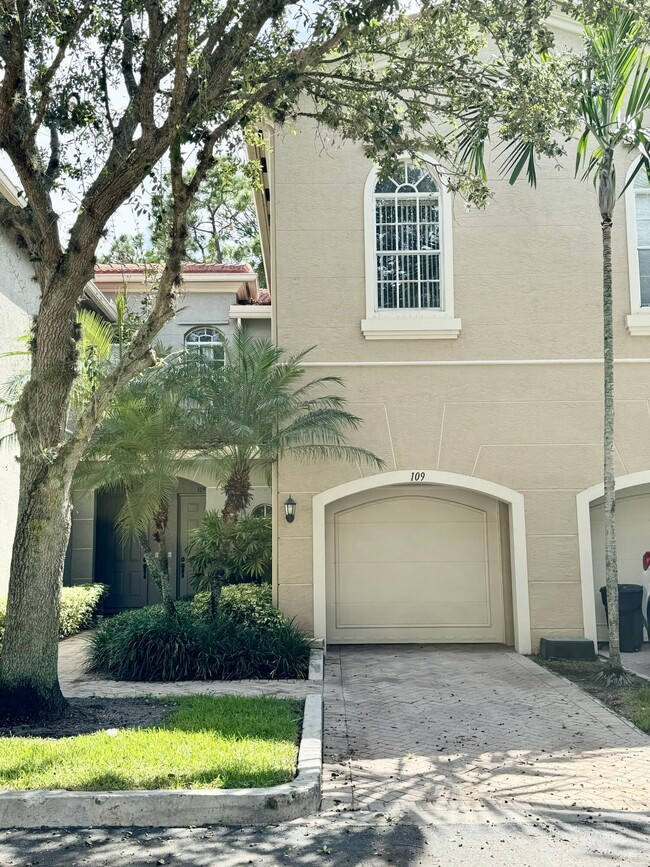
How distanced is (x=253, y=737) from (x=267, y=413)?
527 centimetres

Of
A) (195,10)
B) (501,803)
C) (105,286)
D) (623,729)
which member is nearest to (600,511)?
A: (623,729)

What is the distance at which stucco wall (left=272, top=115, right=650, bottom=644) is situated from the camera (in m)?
12.1

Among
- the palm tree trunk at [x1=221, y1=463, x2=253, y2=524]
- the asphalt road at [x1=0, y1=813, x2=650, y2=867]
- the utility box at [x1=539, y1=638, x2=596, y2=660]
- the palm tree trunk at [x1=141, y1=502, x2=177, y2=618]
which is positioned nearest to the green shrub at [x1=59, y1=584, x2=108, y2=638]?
the palm tree trunk at [x1=141, y1=502, x2=177, y2=618]

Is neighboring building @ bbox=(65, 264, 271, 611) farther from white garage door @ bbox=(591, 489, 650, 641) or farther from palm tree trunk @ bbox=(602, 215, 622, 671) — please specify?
palm tree trunk @ bbox=(602, 215, 622, 671)

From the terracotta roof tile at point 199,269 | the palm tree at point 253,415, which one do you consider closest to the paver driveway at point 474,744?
the palm tree at point 253,415

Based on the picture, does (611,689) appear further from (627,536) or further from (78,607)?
(78,607)

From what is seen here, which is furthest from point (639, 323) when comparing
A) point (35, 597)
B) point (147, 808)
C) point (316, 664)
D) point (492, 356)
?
point (147, 808)

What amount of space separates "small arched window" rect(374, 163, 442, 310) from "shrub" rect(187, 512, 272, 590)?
4231 mm

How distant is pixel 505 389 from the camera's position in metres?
12.3

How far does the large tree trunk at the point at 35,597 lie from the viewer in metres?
7.55

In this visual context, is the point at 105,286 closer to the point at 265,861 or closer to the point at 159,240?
the point at 159,240

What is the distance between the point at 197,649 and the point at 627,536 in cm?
697

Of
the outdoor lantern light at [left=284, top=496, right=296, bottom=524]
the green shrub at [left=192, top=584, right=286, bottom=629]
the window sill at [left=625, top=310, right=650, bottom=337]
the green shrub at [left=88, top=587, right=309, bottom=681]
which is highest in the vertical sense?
the window sill at [left=625, top=310, right=650, bottom=337]

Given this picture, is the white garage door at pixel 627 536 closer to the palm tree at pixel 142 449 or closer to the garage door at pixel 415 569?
the garage door at pixel 415 569
